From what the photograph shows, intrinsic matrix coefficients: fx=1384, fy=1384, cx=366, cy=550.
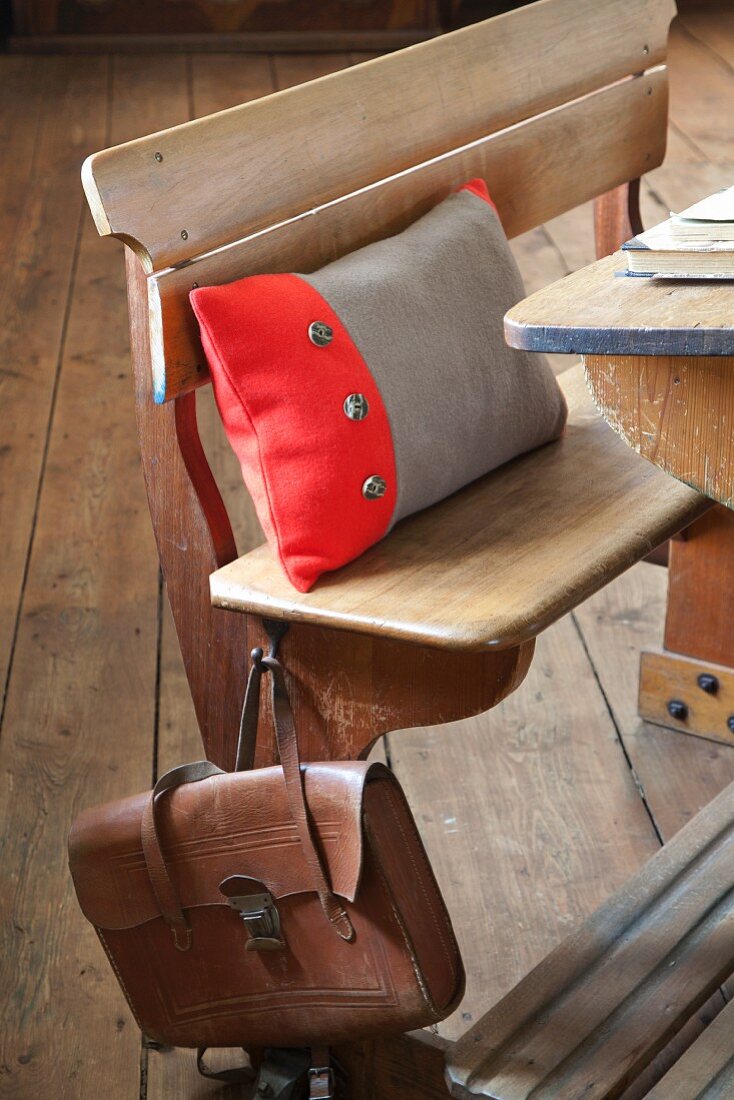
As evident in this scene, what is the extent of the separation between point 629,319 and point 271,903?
56 centimetres

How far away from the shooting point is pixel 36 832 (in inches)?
66.5

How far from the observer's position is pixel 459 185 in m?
1.55

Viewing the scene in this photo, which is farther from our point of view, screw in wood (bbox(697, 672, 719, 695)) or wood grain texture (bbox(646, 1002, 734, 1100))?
screw in wood (bbox(697, 672, 719, 695))

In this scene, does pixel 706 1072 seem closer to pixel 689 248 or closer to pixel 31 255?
pixel 689 248

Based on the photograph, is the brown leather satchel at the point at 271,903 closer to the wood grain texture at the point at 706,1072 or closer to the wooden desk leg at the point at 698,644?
the wood grain texture at the point at 706,1072

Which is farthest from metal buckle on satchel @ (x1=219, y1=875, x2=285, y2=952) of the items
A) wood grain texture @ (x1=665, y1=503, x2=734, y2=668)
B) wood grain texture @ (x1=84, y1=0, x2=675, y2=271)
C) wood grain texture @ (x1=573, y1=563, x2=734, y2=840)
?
wood grain texture @ (x1=665, y1=503, x2=734, y2=668)

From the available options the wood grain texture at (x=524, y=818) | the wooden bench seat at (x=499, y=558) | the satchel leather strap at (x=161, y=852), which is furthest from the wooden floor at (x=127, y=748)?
the wooden bench seat at (x=499, y=558)

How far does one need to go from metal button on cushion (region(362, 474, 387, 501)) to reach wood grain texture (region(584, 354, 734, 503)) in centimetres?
26

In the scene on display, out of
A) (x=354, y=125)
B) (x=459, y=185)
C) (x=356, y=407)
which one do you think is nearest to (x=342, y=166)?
(x=354, y=125)

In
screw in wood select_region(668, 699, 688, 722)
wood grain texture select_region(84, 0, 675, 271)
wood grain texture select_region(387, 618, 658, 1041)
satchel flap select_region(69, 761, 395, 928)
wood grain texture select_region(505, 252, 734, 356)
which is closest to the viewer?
wood grain texture select_region(505, 252, 734, 356)

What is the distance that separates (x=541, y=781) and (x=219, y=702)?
566mm

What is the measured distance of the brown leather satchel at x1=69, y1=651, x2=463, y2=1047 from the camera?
1.10 metres

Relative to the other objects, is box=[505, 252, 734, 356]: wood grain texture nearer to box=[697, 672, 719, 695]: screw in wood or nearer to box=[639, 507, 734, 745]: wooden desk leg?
box=[639, 507, 734, 745]: wooden desk leg

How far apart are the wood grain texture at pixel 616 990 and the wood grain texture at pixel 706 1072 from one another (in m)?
0.03
